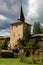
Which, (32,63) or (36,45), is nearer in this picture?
(32,63)

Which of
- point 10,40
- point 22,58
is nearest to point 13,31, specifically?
point 10,40

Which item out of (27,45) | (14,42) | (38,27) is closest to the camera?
(27,45)

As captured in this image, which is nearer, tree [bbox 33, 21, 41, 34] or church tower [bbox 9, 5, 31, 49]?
church tower [bbox 9, 5, 31, 49]

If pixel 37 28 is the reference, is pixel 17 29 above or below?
below

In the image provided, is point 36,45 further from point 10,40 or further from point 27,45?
point 10,40

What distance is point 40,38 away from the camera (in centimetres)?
5419

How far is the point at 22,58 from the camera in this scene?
813 inches

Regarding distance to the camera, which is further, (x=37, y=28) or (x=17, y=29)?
(x=37, y=28)

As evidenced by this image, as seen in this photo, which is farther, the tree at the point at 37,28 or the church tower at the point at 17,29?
the tree at the point at 37,28

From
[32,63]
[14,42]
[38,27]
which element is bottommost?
[32,63]

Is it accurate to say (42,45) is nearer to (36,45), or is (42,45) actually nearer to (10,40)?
(36,45)

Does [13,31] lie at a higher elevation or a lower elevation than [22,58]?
higher

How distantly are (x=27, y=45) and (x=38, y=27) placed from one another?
60.2 feet

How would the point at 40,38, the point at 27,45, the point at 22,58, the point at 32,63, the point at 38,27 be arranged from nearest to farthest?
the point at 32,63
the point at 22,58
the point at 27,45
the point at 40,38
the point at 38,27
